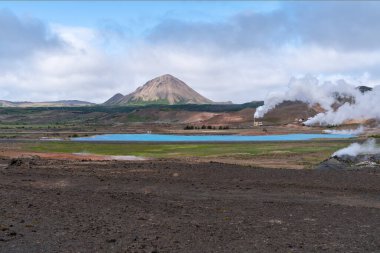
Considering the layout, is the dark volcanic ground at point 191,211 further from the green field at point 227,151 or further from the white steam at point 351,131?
the white steam at point 351,131

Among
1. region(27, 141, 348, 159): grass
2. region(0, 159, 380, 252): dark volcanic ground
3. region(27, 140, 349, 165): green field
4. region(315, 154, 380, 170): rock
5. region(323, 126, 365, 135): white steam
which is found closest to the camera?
region(0, 159, 380, 252): dark volcanic ground

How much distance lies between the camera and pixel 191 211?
16.9 metres

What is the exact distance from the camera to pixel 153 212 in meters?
16.7

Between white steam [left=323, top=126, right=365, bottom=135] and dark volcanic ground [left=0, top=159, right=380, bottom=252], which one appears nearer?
dark volcanic ground [left=0, top=159, right=380, bottom=252]

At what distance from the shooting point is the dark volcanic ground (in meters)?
12.3

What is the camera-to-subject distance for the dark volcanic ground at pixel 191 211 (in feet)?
40.4

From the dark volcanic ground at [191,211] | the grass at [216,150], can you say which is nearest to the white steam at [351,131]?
the grass at [216,150]

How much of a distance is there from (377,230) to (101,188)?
1230 cm

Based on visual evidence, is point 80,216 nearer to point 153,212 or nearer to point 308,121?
point 153,212

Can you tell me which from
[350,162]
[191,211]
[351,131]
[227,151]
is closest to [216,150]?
[227,151]

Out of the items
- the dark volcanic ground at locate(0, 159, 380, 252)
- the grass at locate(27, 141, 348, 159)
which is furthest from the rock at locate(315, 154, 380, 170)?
the grass at locate(27, 141, 348, 159)

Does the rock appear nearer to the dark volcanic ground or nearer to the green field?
the dark volcanic ground

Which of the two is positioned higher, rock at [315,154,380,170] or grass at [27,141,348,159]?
rock at [315,154,380,170]

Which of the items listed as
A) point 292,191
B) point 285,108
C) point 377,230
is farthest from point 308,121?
point 377,230
